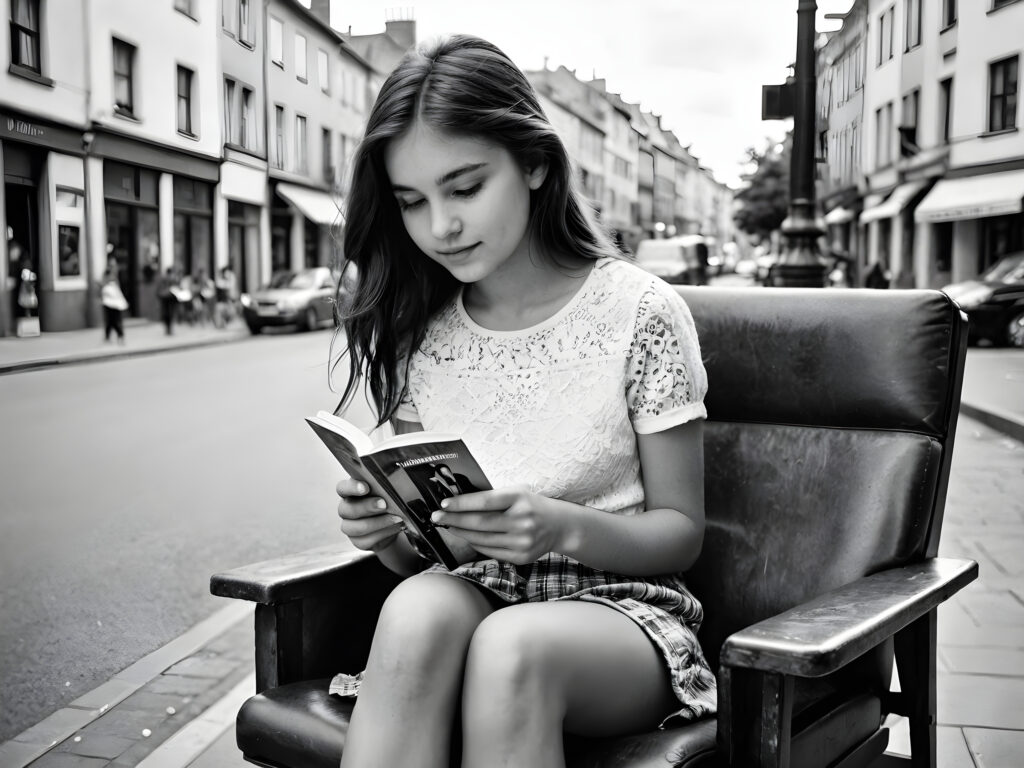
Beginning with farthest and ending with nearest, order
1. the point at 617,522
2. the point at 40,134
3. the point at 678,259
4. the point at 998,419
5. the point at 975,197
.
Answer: the point at 678,259 < the point at 998,419 < the point at 975,197 < the point at 40,134 < the point at 617,522

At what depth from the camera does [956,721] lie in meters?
2.50

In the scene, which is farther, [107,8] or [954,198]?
[954,198]

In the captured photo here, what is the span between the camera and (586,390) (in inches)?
64.6

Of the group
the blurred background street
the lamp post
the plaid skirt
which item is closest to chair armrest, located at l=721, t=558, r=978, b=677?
the plaid skirt

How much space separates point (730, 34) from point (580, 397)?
1.87 metres

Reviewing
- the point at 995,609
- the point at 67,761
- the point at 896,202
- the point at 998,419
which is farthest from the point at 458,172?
the point at 998,419

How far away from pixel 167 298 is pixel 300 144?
0.56 metres

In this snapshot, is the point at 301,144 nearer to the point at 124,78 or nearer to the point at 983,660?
the point at 124,78

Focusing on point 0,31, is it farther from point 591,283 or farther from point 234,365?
point 234,365

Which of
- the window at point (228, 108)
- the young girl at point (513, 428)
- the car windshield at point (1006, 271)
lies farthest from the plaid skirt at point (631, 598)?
the car windshield at point (1006, 271)

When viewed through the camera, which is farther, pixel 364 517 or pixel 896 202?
pixel 896 202

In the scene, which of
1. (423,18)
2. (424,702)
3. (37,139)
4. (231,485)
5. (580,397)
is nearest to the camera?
(424,702)

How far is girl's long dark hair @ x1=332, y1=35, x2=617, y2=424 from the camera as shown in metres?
1.60

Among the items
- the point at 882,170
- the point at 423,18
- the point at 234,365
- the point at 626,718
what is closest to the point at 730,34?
the point at 882,170
